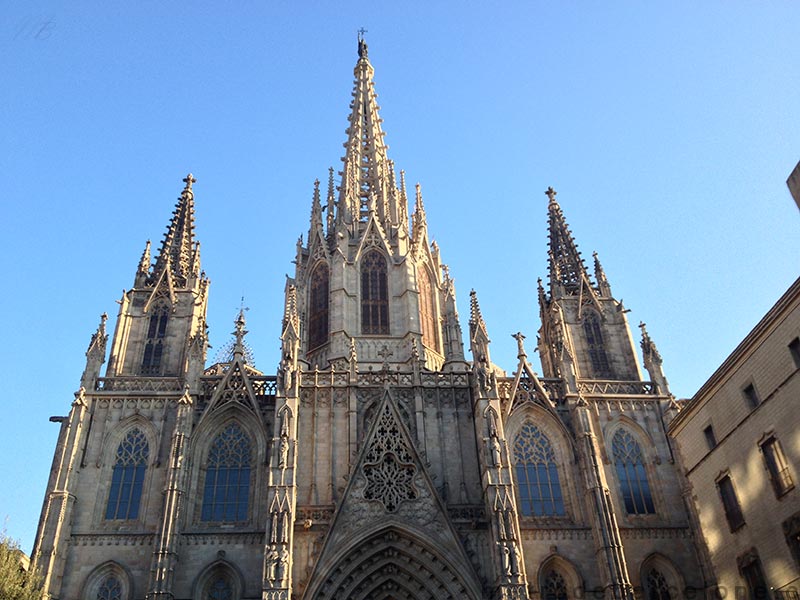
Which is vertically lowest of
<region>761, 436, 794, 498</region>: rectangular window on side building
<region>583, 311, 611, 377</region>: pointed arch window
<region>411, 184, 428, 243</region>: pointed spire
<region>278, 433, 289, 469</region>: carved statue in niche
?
<region>761, 436, 794, 498</region>: rectangular window on side building

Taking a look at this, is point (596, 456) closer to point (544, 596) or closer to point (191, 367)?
point (544, 596)

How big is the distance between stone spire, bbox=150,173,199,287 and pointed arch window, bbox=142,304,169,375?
81.1 inches

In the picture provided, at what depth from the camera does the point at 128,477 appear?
96.4ft

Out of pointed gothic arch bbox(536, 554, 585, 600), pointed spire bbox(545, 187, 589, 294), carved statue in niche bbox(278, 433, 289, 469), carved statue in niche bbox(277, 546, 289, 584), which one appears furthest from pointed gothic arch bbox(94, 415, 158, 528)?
pointed spire bbox(545, 187, 589, 294)

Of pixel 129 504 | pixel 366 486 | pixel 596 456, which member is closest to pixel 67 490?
pixel 129 504

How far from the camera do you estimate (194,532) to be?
2747 centimetres

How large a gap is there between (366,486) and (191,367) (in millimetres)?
9640

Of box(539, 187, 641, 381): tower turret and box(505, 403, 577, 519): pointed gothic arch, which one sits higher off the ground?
box(539, 187, 641, 381): tower turret

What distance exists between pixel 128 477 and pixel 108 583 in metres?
4.19

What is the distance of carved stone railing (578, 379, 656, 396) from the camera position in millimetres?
32969

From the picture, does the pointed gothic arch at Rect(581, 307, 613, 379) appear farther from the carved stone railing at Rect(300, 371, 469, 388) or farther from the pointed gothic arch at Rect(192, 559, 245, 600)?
the pointed gothic arch at Rect(192, 559, 245, 600)

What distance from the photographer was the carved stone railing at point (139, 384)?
31.8 meters

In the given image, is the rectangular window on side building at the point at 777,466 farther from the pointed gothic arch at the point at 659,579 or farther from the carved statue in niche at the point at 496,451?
the carved statue in niche at the point at 496,451

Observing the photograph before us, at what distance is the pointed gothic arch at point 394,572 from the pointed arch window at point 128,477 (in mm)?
8569
